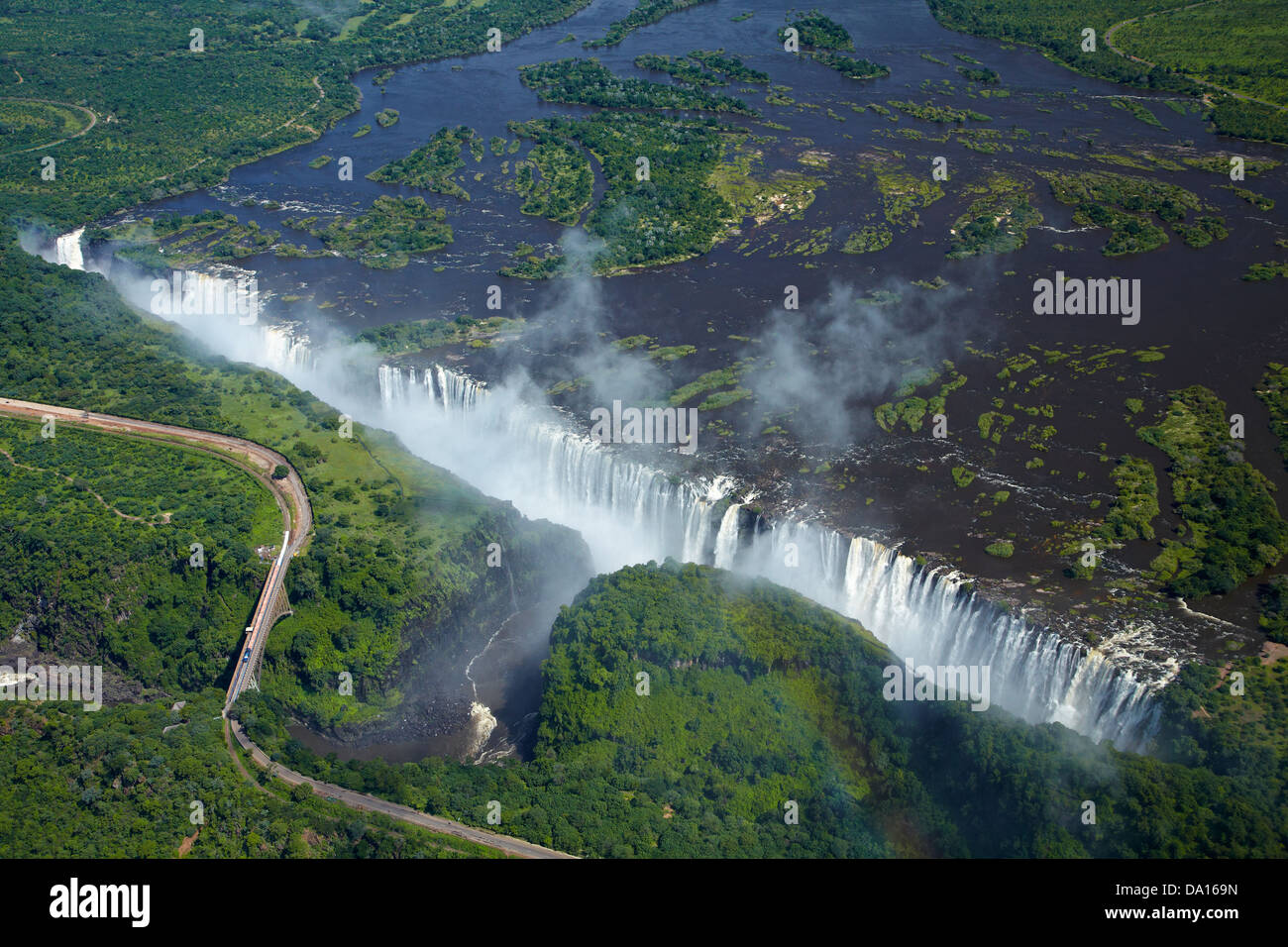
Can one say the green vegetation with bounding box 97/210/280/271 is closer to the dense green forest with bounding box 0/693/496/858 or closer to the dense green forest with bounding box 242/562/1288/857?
the dense green forest with bounding box 0/693/496/858

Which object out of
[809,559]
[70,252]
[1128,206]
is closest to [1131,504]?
[809,559]

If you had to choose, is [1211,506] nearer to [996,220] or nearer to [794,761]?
[794,761]

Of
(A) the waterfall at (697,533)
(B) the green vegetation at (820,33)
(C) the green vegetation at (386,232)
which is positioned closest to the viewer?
(A) the waterfall at (697,533)

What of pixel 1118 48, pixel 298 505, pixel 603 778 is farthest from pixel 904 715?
pixel 1118 48

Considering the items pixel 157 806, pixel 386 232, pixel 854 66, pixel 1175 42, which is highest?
pixel 1175 42

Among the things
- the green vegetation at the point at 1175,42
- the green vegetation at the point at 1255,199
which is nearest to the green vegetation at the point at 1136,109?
the green vegetation at the point at 1175,42

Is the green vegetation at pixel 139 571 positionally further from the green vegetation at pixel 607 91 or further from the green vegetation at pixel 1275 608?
the green vegetation at pixel 607 91

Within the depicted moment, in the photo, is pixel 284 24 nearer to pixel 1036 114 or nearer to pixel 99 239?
pixel 99 239
